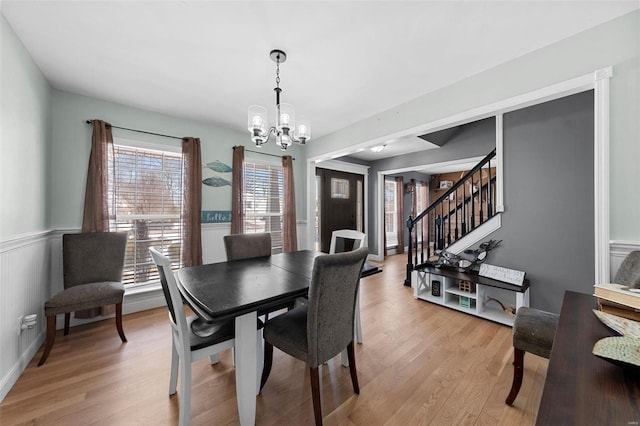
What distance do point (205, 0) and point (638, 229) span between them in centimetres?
315

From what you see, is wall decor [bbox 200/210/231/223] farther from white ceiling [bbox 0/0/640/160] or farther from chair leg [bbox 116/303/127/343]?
white ceiling [bbox 0/0/640/160]

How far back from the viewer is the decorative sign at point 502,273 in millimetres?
2629

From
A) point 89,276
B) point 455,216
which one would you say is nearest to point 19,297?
point 89,276

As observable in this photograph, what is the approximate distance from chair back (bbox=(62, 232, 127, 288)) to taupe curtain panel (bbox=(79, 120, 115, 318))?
18 centimetres

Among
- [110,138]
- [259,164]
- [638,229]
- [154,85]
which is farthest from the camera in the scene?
[259,164]

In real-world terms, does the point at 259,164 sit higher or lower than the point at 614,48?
lower

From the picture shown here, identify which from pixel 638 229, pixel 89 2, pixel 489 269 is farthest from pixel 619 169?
pixel 89 2

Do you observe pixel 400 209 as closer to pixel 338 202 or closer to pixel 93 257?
pixel 338 202

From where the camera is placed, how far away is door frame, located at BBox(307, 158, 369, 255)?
4340 millimetres

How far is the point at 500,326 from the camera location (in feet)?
8.45

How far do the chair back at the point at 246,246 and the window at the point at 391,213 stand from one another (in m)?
4.33

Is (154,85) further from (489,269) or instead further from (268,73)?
(489,269)

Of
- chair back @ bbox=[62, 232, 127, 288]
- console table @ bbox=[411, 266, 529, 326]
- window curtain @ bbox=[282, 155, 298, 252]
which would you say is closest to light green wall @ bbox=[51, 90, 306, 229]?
chair back @ bbox=[62, 232, 127, 288]

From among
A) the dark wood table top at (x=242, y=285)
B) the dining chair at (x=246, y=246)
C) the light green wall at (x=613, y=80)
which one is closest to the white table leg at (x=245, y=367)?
the dark wood table top at (x=242, y=285)
